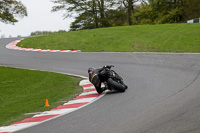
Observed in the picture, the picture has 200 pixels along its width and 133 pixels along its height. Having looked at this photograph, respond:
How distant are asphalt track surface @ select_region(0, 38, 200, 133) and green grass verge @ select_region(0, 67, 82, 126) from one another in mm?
1414

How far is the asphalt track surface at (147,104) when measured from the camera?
18.2ft

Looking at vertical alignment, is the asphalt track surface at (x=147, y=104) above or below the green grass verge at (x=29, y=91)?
above

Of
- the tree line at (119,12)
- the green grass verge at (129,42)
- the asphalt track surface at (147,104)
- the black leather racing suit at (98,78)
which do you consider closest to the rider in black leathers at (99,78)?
the black leather racing suit at (98,78)

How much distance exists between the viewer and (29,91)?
11.1 meters

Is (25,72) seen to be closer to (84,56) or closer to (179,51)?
(84,56)

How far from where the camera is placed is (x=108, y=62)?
1612 centimetres

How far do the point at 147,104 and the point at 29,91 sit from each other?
5479mm

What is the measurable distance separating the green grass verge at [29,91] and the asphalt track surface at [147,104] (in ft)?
4.64

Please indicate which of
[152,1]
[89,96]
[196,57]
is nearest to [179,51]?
[196,57]

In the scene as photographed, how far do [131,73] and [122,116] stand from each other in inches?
243

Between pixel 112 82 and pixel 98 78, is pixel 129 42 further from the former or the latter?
pixel 112 82

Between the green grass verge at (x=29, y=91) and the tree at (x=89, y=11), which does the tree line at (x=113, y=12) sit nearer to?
the tree at (x=89, y=11)

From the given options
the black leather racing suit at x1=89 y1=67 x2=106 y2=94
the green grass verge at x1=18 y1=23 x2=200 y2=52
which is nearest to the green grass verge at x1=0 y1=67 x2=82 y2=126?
the black leather racing suit at x1=89 y1=67 x2=106 y2=94

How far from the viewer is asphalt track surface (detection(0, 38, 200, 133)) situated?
554 cm
